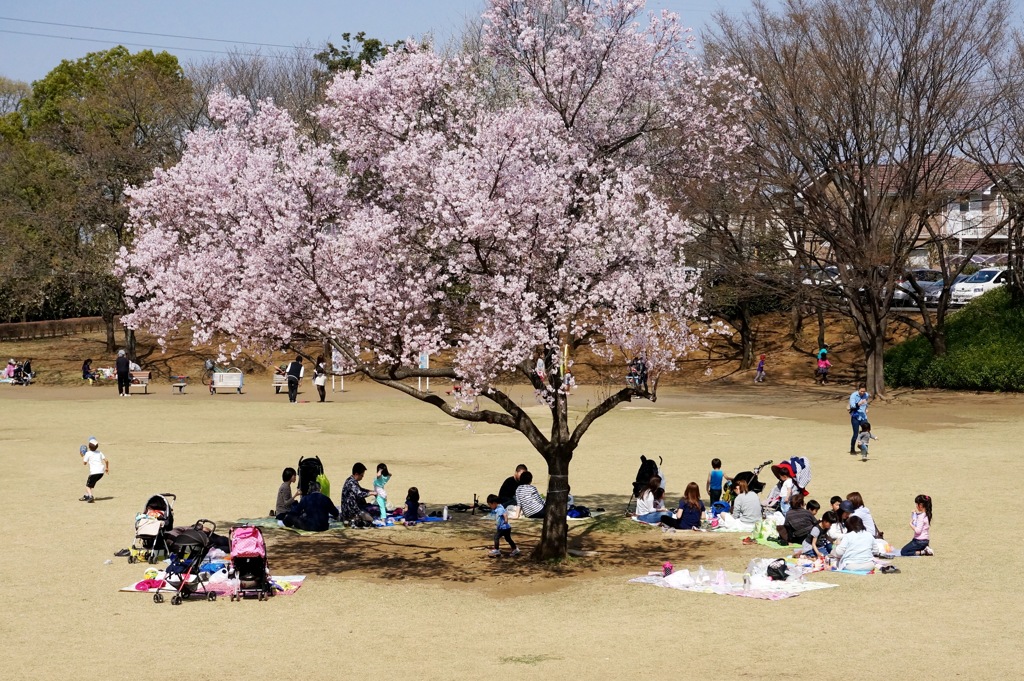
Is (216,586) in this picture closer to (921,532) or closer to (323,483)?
(323,483)

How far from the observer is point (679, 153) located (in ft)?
68.2

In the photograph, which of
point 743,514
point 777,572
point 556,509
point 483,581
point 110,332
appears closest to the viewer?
point 777,572

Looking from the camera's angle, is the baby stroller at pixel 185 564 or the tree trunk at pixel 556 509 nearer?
the baby stroller at pixel 185 564

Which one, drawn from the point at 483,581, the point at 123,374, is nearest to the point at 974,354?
the point at 123,374

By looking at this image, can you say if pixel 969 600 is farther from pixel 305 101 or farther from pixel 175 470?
pixel 305 101

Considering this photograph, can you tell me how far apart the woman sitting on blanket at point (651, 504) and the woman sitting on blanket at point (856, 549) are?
5.08 metres

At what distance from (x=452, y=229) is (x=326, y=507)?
7.93 m

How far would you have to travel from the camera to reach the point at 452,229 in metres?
16.3

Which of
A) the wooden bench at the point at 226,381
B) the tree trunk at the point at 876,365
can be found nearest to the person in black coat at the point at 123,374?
the wooden bench at the point at 226,381

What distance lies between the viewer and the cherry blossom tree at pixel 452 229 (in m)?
16.8

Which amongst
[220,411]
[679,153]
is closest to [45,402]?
[220,411]

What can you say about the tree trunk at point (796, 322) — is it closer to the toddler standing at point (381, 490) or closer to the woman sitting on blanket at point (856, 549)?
the toddler standing at point (381, 490)

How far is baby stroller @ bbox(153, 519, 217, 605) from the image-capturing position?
1628 centimetres

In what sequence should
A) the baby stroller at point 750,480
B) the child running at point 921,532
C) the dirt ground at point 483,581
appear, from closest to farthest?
1. the dirt ground at point 483,581
2. the child running at point 921,532
3. the baby stroller at point 750,480
